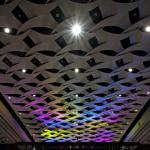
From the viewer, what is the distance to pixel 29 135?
20.8m

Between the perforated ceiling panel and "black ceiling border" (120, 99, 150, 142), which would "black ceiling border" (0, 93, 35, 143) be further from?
"black ceiling border" (120, 99, 150, 142)

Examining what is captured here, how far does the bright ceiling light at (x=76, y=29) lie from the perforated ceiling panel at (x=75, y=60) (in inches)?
5.1

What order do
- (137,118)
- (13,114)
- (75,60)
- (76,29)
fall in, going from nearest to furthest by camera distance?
(76,29), (75,60), (13,114), (137,118)

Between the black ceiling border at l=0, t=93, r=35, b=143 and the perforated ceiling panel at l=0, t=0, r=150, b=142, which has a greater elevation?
the perforated ceiling panel at l=0, t=0, r=150, b=142

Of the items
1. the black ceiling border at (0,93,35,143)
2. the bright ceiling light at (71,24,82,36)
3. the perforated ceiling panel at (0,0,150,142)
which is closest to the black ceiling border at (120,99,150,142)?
the perforated ceiling panel at (0,0,150,142)

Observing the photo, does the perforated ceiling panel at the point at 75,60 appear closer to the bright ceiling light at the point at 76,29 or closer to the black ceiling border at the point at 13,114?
the bright ceiling light at the point at 76,29

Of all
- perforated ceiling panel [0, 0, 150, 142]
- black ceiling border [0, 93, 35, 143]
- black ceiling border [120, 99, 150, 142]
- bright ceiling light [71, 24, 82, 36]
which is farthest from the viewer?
black ceiling border [120, 99, 150, 142]

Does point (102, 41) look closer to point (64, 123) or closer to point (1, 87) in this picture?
point (1, 87)

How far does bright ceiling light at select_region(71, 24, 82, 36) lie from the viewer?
318 inches

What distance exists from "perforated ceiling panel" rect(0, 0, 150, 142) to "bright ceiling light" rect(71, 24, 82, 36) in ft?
0.42

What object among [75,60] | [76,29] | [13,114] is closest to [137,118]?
[13,114]

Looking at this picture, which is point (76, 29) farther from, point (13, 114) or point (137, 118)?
point (137, 118)

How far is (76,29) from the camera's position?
8.16 m

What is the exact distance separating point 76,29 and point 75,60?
1.99 meters
